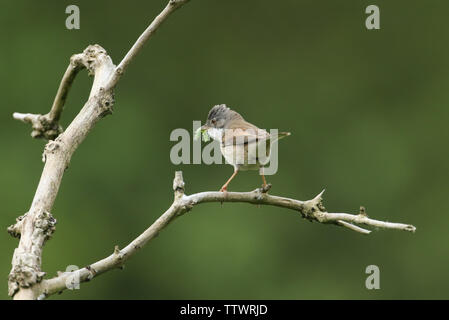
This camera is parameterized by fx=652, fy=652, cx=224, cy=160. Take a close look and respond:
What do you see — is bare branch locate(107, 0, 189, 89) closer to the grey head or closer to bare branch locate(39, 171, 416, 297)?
bare branch locate(39, 171, 416, 297)

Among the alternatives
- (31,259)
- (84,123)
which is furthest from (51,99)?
(31,259)

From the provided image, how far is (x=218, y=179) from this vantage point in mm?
6918

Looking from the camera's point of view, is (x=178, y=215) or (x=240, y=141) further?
(x=240, y=141)

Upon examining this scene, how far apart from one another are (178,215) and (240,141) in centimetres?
121

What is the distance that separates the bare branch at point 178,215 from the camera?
2.08m

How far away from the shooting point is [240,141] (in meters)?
3.49

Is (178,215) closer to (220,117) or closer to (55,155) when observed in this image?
(55,155)

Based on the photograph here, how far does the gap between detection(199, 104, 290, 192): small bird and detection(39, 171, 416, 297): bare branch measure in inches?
24.7

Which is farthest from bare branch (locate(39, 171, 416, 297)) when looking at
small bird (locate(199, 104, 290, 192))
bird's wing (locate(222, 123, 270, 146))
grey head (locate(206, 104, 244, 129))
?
grey head (locate(206, 104, 244, 129))

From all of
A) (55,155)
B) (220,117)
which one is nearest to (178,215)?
(55,155)

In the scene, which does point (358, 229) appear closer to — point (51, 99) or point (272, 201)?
point (272, 201)

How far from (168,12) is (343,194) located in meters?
5.08

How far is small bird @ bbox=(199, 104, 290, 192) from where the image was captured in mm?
3414

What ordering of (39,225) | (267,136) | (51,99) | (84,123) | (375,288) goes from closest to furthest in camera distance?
(39,225), (84,123), (267,136), (375,288), (51,99)
